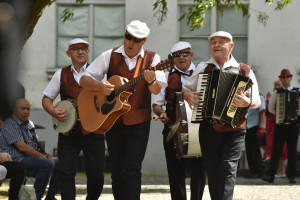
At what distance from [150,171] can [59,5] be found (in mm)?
4510

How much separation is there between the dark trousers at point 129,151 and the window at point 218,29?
32.6 feet

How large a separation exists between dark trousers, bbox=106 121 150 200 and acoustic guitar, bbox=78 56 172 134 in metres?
0.12

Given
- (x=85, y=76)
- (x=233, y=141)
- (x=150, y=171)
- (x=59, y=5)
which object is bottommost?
(x=150, y=171)

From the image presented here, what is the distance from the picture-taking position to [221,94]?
5.60 meters

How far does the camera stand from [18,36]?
108cm

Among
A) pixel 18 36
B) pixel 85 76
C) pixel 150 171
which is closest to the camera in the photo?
pixel 18 36

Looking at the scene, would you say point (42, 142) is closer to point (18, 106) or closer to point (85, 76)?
point (85, 76)

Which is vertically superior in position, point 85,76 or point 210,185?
point 85,76

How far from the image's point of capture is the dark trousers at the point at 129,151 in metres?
6.21

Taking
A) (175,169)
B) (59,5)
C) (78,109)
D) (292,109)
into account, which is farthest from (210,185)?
(59,5)

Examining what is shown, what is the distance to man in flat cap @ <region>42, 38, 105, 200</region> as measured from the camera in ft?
23.8

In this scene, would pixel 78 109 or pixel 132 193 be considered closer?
pixel 132 193

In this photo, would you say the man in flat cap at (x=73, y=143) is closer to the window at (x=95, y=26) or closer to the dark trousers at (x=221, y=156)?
the dark trousers at (x=221, y=156)

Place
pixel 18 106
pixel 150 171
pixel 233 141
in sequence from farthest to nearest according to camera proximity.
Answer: pixel 150 171 < pixel 233 141 < pixel 18 106
